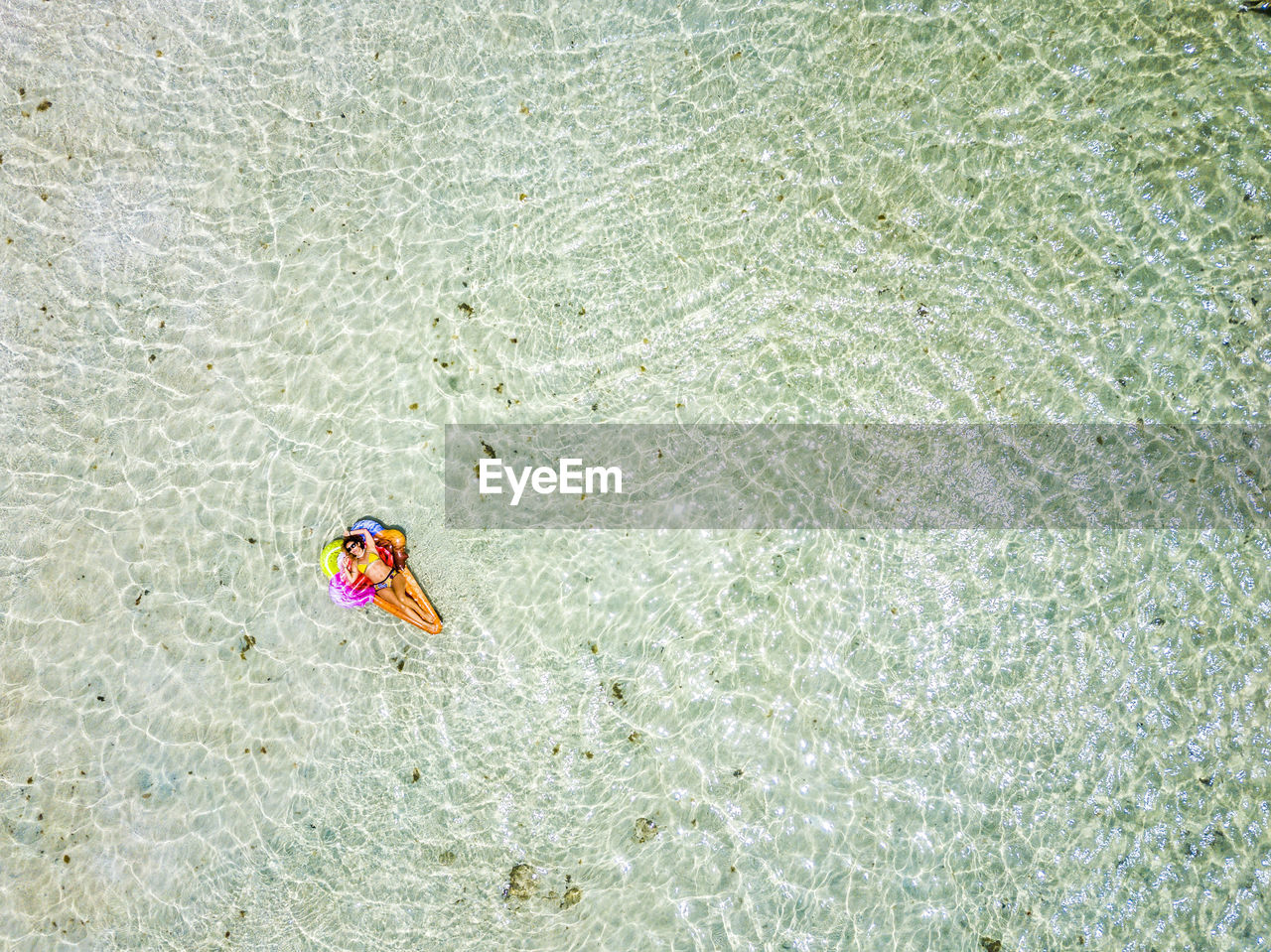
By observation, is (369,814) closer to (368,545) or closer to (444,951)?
(444,951)

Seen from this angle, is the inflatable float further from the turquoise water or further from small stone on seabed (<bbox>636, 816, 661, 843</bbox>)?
small stone on seabed (<bbox>636, 816, 661, 843</bbox>)

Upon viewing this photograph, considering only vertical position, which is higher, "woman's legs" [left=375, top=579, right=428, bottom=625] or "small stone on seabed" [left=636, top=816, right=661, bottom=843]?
"woman's legs" [left=375, top=579, right=428, bottom=625]

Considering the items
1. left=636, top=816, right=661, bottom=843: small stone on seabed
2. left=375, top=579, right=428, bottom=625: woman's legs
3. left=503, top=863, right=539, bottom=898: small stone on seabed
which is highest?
left=375, top=579, right=428, bottom=625: woman's legs

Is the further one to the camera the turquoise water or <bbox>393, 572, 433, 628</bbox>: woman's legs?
<bbox>393, 572, 433, 628</bbox>: woman's legs

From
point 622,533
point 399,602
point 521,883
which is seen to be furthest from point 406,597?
point 521,883

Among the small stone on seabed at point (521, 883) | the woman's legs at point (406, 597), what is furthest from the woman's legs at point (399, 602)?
the small stone on seabed at point (521, 883)

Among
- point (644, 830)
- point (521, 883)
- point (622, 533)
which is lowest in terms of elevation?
point (521, 883)

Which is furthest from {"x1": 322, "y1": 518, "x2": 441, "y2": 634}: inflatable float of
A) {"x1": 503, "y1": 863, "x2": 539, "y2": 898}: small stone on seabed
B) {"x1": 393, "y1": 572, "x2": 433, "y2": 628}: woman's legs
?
{"x1": 503, "y1": 863, "x2": 539, "y2": 898}: small stone on seabed

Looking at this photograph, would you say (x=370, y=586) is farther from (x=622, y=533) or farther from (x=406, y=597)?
(x=622, y=533)
